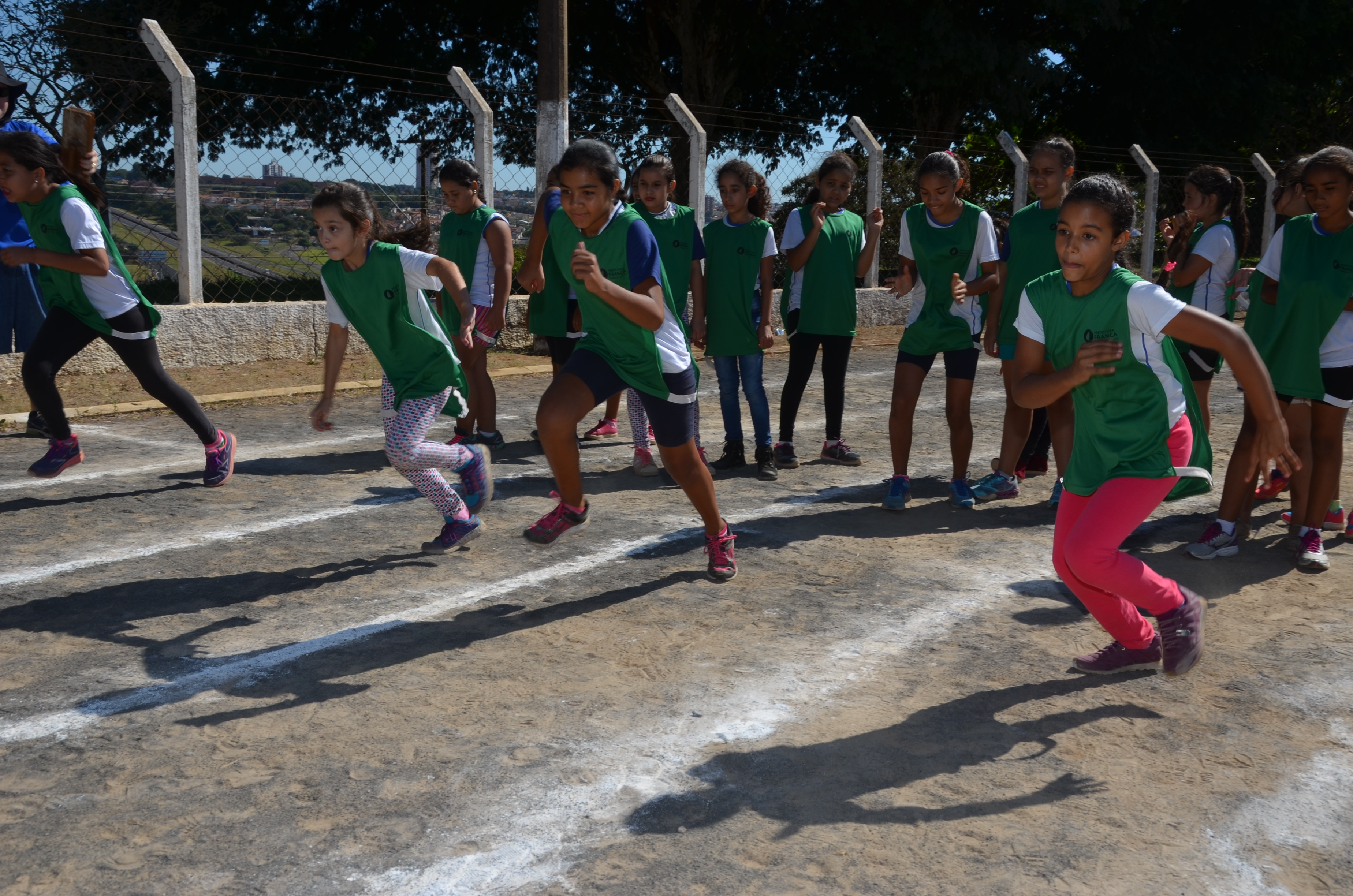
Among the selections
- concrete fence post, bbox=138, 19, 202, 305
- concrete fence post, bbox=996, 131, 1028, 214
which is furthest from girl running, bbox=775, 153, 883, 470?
concrete fence post, bbox=996, 131, 1028, 214

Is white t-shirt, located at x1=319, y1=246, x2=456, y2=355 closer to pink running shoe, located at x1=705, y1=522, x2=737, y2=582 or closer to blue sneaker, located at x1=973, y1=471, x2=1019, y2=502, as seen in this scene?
pink running shoe, located at x1=705, y1=522, x2=737, y2=582

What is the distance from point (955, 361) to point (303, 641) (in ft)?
12.5

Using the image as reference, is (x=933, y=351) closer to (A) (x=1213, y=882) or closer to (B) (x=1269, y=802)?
(B) (x=1269, y=802)

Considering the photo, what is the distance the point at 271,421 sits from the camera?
8.51 m

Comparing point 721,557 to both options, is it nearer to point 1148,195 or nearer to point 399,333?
point 399,333

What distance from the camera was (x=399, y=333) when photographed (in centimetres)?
523

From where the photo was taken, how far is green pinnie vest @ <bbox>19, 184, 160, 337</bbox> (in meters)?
6.12

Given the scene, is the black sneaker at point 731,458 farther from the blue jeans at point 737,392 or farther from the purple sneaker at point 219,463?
the purple sneaker at point 219,463

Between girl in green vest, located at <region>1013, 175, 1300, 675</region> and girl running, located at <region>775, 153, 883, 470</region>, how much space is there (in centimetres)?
335

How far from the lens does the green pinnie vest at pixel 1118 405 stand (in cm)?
364

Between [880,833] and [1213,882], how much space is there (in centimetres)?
75

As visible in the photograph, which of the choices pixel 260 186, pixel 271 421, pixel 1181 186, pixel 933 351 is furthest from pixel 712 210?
pixel 1181 186

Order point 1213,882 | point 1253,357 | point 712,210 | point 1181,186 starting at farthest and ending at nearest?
point 1181,186, point 712,210, point 1253,357, point 1213,882

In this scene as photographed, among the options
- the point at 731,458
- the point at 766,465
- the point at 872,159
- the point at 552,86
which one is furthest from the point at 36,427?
the point at 872,159
